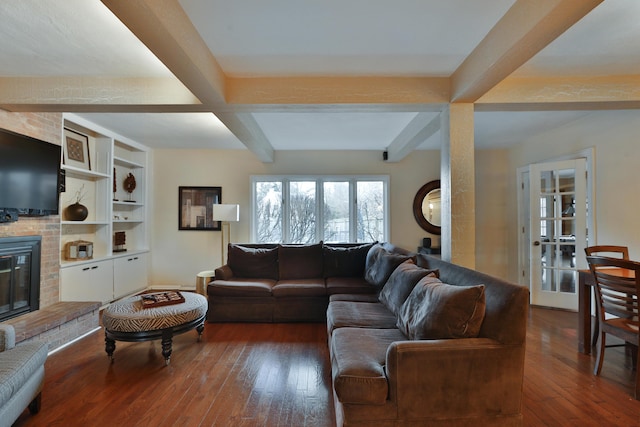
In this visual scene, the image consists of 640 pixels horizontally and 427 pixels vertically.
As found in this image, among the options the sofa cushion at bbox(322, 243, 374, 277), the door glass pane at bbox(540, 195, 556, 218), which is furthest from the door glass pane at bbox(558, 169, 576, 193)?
the sofa cushion at bbox(322, 243, 374, 277)

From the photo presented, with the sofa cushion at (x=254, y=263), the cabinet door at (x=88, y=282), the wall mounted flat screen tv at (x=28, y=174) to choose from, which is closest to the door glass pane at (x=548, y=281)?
the sofa cushion at (x=254, y=263)

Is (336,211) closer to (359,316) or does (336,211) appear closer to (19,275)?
(359,316)

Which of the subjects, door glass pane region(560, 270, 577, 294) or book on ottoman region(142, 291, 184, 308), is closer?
book on ottoman region(142, 291, 184, 308)

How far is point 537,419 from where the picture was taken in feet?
6.23

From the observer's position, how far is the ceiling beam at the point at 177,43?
1.54 meters

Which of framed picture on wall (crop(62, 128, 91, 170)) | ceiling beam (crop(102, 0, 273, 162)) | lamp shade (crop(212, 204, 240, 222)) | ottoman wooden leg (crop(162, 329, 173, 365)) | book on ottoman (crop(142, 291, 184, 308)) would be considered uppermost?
ceiling beam (crop(102, 0, 273, 162))

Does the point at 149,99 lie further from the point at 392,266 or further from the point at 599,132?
the point at 599,132

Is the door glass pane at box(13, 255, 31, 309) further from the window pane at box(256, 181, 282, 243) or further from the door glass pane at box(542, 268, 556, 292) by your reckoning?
the door glass pane at box(542, 268, 556, 292)

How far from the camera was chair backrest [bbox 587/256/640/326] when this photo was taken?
214 centimetres

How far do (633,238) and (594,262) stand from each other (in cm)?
147

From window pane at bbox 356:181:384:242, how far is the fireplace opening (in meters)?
4.24

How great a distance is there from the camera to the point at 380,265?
133 inches

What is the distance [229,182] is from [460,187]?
395cm

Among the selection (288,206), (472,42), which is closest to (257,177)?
(288,206)
